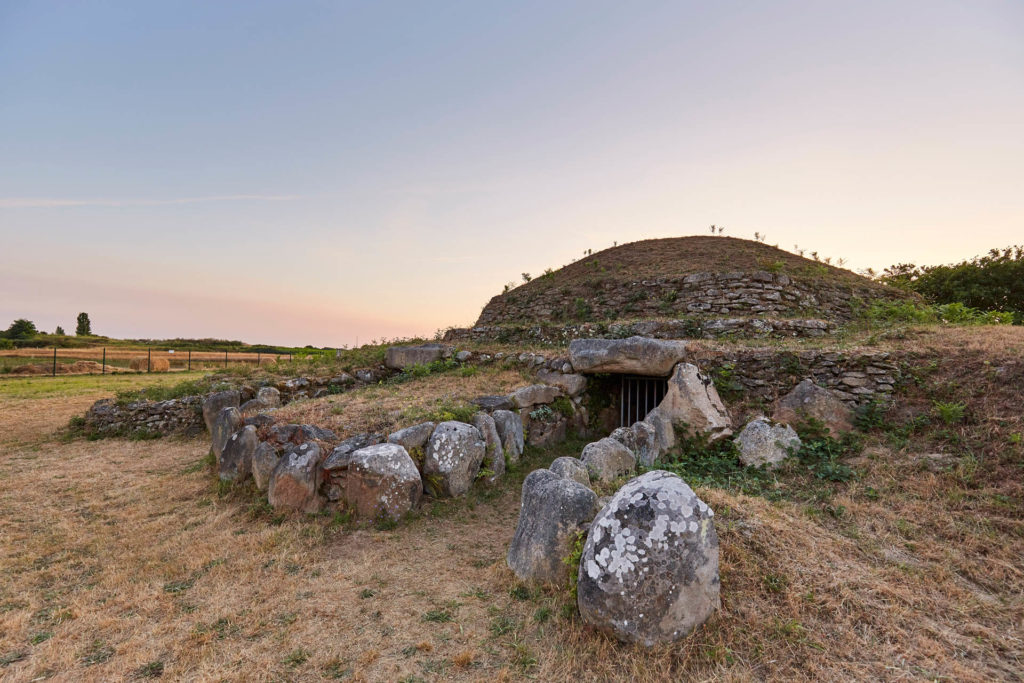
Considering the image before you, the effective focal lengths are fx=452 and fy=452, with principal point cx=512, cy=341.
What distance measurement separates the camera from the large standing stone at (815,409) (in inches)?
265

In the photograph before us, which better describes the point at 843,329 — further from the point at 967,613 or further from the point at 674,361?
the point at 967,613

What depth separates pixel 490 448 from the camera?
21.7 feet

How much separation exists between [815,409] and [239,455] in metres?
8.49

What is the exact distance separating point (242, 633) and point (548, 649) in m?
2.34

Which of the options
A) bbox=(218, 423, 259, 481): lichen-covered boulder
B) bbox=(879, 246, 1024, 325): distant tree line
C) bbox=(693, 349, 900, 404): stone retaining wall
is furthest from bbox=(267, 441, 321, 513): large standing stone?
bbox=(879, 246, 1024, 325): distant tree line

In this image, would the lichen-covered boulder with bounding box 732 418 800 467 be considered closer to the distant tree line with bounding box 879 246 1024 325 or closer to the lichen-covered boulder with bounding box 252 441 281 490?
the lichen-covered boulder with bounding box 252 441 281 490

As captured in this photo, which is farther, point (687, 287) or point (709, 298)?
point (687, 287)

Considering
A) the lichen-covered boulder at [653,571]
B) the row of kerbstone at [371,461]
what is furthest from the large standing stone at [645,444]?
the lichen-covered boulder at [653,571]

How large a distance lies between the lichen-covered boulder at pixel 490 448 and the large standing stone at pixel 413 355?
15.9 feet

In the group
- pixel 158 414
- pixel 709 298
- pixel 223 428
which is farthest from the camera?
pixel 709 298

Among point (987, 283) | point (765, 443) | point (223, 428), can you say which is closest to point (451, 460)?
point (223, 428)

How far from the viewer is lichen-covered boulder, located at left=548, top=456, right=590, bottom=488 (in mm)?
4969

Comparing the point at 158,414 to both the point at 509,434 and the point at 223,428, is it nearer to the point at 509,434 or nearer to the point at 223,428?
the point at 223,428

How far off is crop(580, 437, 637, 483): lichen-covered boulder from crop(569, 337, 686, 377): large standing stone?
7.34ft
